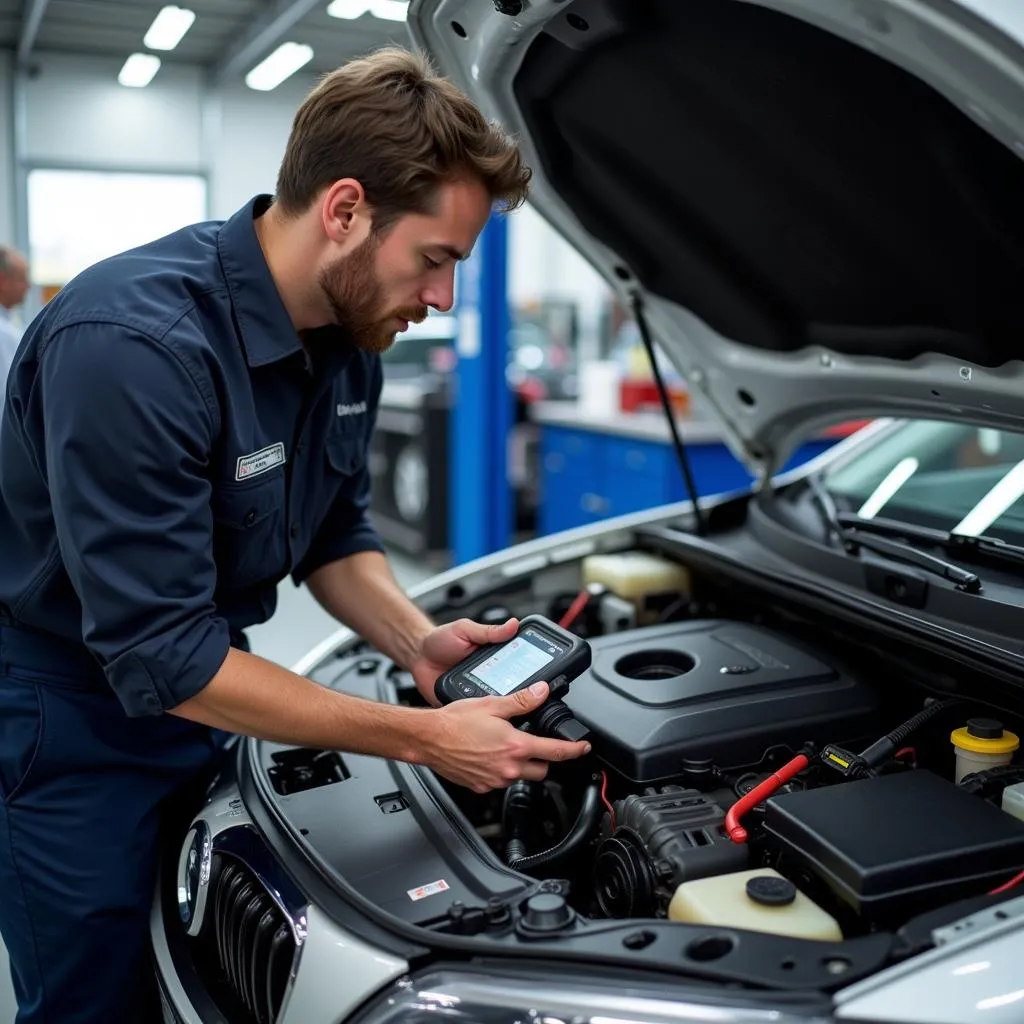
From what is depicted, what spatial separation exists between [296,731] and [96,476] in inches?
14.7

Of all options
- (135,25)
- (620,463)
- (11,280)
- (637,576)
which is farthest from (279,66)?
(637,576)

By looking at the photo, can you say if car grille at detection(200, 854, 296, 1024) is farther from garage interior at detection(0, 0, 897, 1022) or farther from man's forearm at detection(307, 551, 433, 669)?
garage interior at detection(0, 0, 897, 1022)

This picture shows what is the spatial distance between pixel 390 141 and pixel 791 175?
57 centimetres

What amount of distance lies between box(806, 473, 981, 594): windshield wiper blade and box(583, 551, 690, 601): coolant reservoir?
29 centimetres

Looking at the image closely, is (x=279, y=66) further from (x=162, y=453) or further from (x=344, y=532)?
(x=162, y=453)

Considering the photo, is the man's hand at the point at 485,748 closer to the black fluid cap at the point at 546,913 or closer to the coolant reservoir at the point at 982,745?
the black fluid cap at the point at 546,913

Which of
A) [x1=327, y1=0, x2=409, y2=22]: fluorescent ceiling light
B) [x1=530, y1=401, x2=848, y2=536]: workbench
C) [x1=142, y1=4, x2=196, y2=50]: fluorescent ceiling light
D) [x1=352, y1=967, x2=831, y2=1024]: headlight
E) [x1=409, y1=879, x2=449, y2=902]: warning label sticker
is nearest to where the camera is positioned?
[x1=352, y1=967, x2=831, y2=1024]: headlight

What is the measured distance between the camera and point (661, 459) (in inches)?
170

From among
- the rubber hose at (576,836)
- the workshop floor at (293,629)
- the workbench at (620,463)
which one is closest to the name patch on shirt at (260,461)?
the rubber hose at (576,836)

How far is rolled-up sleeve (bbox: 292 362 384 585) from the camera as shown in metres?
1.80

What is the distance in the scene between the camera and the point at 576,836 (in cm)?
126

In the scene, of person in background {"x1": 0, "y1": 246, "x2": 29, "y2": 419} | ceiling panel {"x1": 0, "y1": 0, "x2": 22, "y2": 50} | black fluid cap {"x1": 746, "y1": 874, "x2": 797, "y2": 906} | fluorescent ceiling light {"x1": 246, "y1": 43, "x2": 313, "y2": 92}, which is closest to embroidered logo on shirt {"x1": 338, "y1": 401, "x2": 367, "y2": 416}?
black fluid cap {"x1": 746, "y1": 874, "x2": 797, "y2": 906}

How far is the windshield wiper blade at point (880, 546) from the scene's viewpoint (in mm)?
1476

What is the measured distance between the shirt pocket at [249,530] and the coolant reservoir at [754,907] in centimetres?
72
